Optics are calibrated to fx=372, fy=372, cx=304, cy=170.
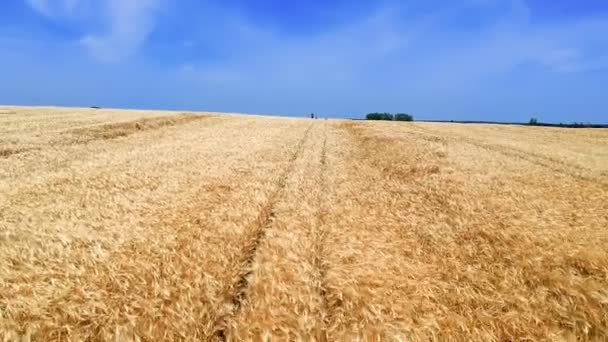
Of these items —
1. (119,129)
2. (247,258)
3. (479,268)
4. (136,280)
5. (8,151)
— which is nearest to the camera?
(136,280)

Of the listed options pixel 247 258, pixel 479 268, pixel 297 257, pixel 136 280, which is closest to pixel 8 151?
pixel 136 280

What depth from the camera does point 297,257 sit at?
4.92m

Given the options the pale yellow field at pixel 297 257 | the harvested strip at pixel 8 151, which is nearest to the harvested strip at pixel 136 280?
the pale yellow field at pixel 297 257

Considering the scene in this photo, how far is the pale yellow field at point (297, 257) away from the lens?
348 centimetres

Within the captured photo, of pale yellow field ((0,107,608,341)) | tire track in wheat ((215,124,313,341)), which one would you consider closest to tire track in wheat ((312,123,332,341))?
pale yellow field ((0,107,608,341))

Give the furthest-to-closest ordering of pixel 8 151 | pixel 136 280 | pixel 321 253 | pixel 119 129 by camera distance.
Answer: pixel 119 129
pixel 8 151
pixel 321 253
pixel 136 280

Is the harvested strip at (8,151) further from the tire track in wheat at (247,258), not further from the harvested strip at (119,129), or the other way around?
the tire track in wheat at (247,258)

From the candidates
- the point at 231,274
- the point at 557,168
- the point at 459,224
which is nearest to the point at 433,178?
the point at 459,224

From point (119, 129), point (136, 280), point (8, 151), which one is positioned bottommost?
point (136, 280)

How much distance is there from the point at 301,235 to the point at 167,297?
242 centimetres

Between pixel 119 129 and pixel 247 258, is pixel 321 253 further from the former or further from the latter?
pixel 119 129

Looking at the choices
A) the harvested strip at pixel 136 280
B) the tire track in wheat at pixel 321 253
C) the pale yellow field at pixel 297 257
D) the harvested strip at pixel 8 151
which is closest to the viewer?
the harvested strip at pixel 136 280

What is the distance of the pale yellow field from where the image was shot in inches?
137

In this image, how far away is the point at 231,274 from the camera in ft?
14.4
